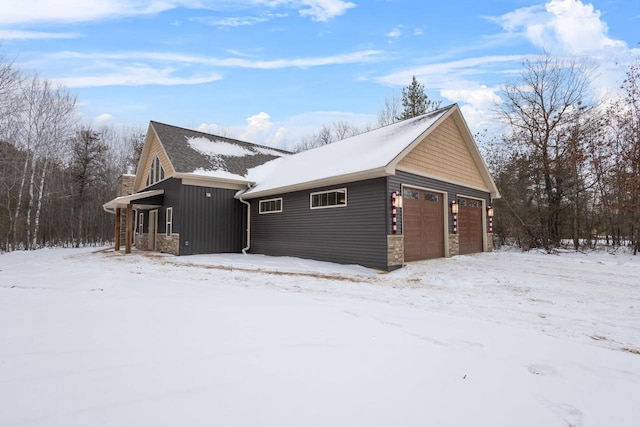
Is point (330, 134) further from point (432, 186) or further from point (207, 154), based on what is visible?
point (432, 186)

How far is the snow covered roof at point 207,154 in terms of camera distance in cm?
1320

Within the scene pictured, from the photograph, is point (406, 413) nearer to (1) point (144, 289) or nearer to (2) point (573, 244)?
(1) point (144, 289)

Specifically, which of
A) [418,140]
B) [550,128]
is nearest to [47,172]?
[418,140]

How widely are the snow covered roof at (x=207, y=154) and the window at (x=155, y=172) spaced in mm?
1523

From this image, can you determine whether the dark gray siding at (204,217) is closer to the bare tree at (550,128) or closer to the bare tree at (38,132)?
the bare tree at (38,132)

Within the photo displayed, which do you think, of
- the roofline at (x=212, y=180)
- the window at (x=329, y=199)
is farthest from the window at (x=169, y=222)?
the window at (x=329, y=199)

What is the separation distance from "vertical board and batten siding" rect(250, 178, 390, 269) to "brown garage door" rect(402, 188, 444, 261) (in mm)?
1148

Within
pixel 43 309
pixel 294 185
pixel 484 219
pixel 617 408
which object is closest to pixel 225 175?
pixel 294 185

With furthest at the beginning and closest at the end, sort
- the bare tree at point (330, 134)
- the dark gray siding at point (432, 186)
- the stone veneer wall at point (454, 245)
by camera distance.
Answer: the bare tree at point (330, 134) < the stone veneer wall at point (454, 245) < the dark gray siding at point (432, 186)

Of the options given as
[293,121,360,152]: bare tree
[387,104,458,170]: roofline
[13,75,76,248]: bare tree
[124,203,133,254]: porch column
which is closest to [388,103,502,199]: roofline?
[387,104,458,170]: roofline

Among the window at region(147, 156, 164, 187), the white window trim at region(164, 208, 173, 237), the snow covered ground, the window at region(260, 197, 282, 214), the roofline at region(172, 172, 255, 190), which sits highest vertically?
the window at region(147, 156, 164, 187)

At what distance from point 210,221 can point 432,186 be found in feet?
29.2

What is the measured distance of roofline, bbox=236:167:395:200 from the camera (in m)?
8.71

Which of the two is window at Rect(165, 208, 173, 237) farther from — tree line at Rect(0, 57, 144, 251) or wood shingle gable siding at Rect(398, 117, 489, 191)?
wood shingle gable siding at Rect(398, 117, 489, 191)
